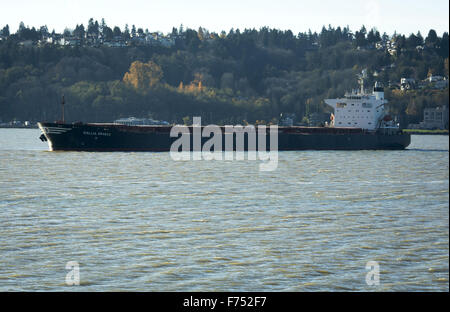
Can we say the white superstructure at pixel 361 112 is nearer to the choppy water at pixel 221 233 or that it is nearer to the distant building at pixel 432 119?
the choppy water at pixel 221 233

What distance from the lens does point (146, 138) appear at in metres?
58.4

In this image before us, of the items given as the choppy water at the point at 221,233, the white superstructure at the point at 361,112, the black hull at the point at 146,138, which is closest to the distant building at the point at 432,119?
the white superstructure at the point at 361,112

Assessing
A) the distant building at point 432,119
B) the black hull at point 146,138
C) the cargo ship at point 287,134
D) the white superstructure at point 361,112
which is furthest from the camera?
the distant building at point 432,119

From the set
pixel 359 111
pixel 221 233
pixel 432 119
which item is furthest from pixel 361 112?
pixel 432 119

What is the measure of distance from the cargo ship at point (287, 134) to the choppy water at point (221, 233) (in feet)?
65.1

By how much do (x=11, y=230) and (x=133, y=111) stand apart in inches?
6660

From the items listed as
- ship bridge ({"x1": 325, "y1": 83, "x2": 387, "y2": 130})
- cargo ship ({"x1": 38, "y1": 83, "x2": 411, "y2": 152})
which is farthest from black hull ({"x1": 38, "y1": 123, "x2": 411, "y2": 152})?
ship bridge ({"x1": 325, "y1": 83, "x2": 387, "y2": 130})

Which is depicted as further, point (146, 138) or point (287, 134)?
point (287, 134)

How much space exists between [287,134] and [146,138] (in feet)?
49.9

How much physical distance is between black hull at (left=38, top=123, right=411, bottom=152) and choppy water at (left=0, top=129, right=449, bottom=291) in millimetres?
19689

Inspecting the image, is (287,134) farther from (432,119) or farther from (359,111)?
(432,119)

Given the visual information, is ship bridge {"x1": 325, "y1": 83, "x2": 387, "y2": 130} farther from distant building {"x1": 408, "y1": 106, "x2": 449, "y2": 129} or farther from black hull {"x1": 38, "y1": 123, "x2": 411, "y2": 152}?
distant building {"x1": 408, "y1": 106, "x2": 449, "y2": 129}

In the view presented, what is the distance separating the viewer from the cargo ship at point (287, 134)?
184 feet

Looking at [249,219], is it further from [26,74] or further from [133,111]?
[26,74]
